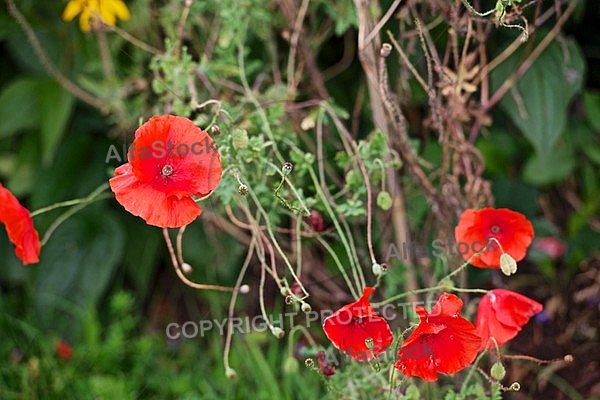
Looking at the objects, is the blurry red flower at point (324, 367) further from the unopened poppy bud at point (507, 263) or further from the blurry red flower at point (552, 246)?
the blurry red flower at point (552, 246)

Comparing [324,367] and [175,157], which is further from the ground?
[175,157]

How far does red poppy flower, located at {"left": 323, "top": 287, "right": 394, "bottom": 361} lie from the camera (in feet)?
2.72

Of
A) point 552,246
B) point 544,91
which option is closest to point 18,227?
point 544,91

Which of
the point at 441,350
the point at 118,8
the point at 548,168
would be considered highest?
the point at 118,8

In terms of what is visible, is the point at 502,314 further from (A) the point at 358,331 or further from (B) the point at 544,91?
(B) the point at 544,91

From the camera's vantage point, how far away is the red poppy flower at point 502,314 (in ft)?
2.96

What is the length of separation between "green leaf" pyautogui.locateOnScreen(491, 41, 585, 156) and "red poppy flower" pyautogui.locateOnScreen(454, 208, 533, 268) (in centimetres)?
45

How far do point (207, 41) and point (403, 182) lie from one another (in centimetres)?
48

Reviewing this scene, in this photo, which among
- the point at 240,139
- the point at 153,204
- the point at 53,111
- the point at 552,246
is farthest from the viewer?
the point at 53,111

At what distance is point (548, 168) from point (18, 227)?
0.95 m

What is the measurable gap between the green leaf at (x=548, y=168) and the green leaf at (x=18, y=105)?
40.9 inches

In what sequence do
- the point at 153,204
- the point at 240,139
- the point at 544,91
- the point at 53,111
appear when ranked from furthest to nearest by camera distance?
the point at 53,111
the point at 544,91
the point at 240,139
the point at 153,204

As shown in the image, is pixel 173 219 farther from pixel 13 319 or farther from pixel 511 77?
pixel 13 319

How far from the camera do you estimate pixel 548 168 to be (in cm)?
152
